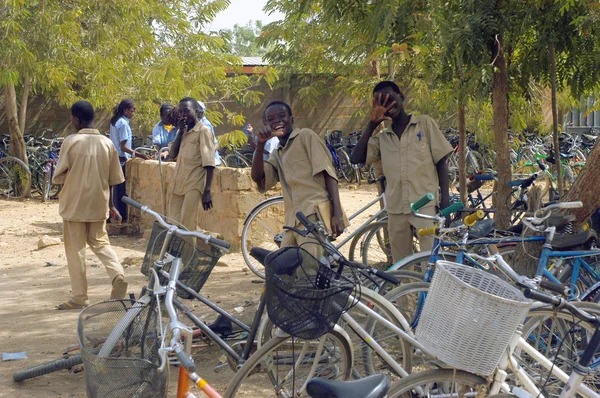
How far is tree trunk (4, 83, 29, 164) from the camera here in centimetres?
1453

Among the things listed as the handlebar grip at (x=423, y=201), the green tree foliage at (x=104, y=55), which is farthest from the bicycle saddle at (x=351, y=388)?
the green tree foliage at (x=104, y=55)

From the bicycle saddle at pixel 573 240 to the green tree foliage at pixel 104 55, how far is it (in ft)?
29.0

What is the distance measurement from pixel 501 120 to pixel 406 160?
1.37m

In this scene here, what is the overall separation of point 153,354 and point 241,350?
2.61ft

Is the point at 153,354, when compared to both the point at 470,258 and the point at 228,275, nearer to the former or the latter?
the point at 470,258

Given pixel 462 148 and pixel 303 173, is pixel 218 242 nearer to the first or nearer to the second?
pixel 303 173

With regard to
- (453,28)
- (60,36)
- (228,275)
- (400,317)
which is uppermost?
(60,36)

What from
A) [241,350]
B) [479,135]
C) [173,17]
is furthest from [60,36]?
[241,350]

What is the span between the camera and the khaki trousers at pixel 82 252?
269 inches

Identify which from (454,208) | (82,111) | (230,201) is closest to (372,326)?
(454,208)

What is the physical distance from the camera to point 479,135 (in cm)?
923

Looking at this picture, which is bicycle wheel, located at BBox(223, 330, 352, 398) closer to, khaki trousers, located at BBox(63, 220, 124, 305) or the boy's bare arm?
the boy's bare arm

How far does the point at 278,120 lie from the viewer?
5156mm

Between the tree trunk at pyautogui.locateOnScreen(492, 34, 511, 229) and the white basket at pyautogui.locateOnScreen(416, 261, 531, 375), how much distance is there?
3.35m
